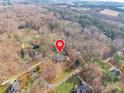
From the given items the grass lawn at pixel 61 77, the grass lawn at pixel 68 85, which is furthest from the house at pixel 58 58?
the grass lawn at pixel 68 85

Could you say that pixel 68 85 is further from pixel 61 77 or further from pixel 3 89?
pixel 3 89

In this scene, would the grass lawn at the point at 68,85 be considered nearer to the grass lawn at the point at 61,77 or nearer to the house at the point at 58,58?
the grass lawn at the point at 61,77

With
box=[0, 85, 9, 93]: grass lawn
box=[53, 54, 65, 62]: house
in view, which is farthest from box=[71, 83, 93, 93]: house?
box=[0, 85, 9, 93]: grass lawn

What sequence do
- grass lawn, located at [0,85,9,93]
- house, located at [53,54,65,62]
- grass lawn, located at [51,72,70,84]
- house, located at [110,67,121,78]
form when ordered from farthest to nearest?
house, located at [53,54,65,62]
house, located at [110,67,121,78]
grass lawn, located at [51,72,70,84]
grass lawn, located at [0,85,9,93]

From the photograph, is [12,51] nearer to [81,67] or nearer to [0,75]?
[0,75]

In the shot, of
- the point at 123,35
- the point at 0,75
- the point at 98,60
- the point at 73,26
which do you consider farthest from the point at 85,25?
the point at 0,75

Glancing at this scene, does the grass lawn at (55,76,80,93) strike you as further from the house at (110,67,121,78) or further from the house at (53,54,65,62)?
the house at (110,67,121,78)

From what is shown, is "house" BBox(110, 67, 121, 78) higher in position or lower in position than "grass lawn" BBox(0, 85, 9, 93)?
lower

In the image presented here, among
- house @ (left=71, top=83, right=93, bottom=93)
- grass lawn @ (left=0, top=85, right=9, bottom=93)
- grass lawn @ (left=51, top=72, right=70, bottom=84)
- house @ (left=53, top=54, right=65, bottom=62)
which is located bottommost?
house @ (left=71, top=83, right=93, bottom=93)

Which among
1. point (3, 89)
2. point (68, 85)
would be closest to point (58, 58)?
point (68, 85)
